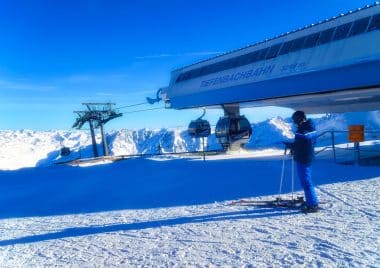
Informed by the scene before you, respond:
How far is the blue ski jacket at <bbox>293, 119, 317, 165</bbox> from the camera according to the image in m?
8.00

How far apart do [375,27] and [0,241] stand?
14.7 metres

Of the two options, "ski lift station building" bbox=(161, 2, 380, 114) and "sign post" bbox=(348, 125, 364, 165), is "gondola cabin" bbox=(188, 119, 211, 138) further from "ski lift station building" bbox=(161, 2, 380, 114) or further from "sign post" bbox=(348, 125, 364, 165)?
"sign post" bbox=(348, 125, 364, 165)

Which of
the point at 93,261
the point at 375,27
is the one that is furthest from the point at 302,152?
the point at 375,27

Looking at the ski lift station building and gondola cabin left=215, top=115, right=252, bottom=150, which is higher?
the ski lift station building

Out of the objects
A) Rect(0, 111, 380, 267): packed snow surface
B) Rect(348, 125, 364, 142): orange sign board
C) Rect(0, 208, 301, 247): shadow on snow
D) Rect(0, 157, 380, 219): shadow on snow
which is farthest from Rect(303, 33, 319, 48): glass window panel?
Rect(0, 208, 301, 247): shadow on snow

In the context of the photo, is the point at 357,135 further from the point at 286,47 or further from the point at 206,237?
the point at 206,237

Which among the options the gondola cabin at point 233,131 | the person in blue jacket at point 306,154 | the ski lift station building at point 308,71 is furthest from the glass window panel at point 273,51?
the person in blue jacket at point 306,154

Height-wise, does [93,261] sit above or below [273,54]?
below

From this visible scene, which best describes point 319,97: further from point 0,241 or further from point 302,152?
point 0,241

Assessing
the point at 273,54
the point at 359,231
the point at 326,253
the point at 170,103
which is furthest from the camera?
the point at 170,103

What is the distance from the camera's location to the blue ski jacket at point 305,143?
8.00 meters

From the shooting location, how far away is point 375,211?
769 centimetres

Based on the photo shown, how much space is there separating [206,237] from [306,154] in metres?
2.74

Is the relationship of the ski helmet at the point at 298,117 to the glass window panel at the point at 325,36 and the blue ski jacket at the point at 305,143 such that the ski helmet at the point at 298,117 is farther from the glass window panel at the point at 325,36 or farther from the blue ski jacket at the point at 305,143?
the glass window panel at the point at 325,36
